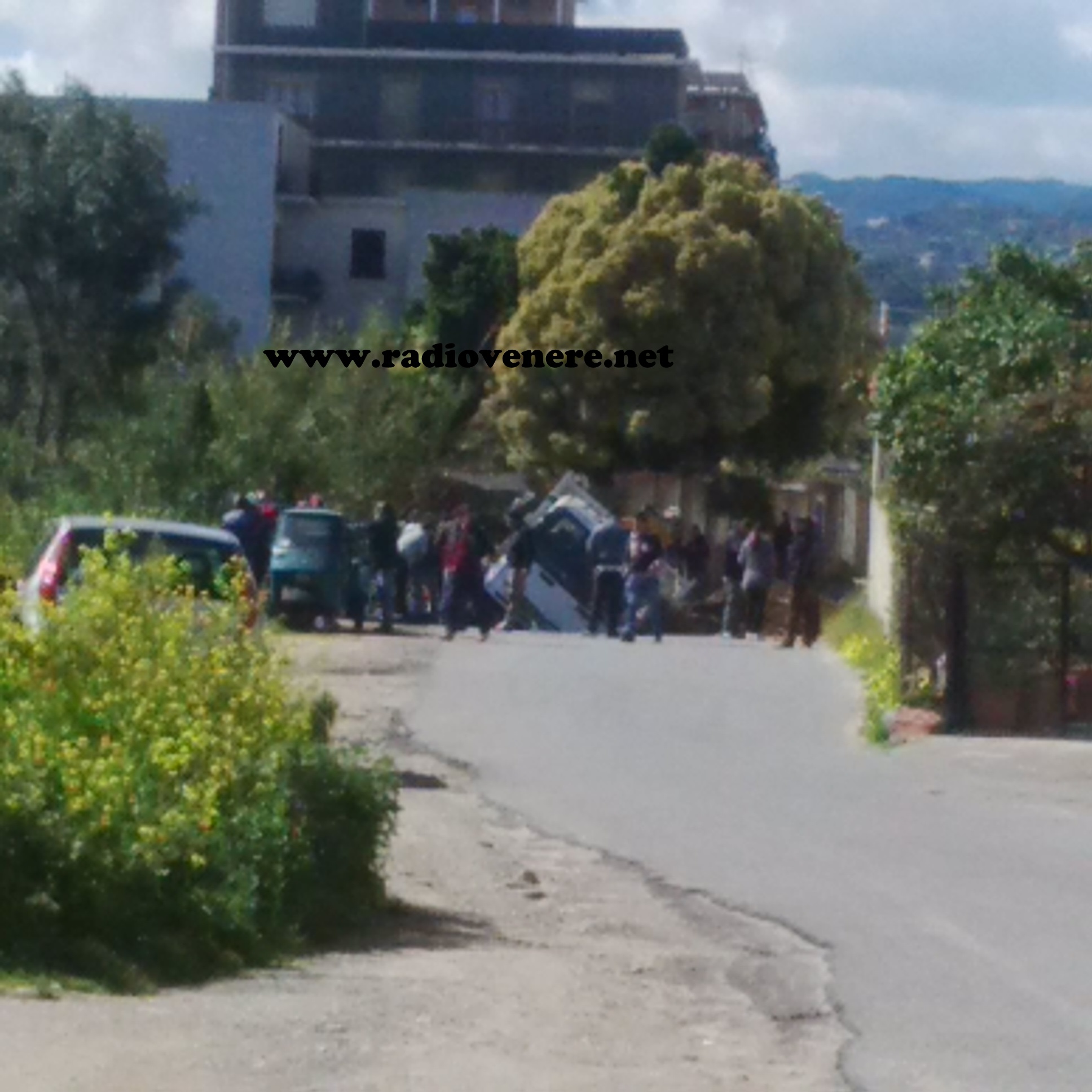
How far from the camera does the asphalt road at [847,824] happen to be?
1001cm

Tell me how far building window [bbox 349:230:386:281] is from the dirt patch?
53.7 meters

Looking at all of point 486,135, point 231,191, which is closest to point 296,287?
point 231,191

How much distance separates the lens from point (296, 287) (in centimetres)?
6569

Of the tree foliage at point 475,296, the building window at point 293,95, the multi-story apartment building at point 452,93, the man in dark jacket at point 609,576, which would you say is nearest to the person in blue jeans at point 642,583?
the man in dark jacket at point 609,576

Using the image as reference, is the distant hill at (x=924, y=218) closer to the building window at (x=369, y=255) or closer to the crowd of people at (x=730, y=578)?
the building window at (x=369, y=255)

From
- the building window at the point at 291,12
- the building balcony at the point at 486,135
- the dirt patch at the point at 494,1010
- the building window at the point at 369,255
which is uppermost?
the building window at the point at 291,12

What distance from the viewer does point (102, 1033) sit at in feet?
27.8

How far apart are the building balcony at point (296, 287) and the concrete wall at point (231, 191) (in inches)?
34.0

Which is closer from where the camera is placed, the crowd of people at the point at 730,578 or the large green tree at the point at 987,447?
the large green tree at the point at 987,447

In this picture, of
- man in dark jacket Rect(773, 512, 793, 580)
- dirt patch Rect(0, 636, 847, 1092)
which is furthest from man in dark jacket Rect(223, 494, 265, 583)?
dirt patch Rect(0, 636, 847, 1092)

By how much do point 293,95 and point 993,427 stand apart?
206 feet

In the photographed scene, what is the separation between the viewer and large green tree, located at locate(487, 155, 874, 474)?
4838 centimetres

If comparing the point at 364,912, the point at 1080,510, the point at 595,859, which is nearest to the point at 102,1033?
the point at 364,912

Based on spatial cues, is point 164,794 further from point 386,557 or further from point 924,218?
point 924,218
